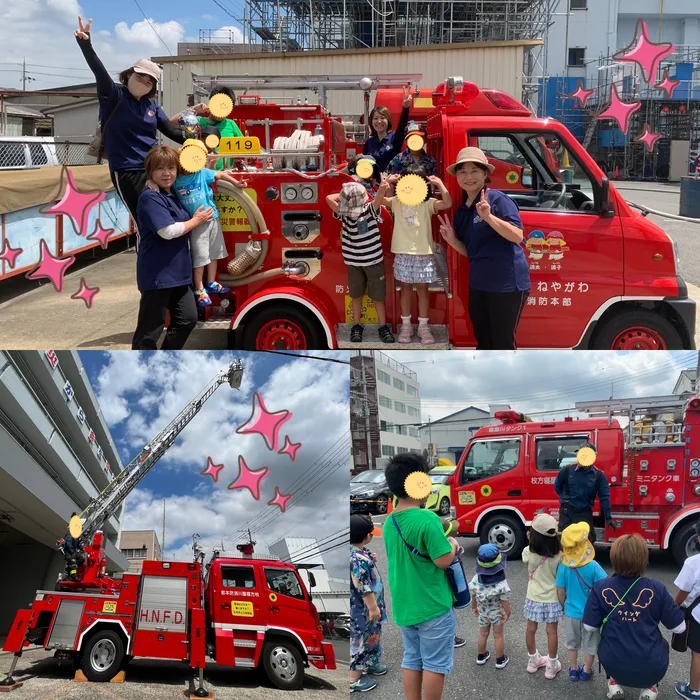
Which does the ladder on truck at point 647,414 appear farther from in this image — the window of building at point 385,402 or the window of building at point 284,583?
the window of building at point 284,583

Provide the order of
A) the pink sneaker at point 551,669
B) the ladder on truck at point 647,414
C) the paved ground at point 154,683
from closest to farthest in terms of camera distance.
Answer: the pink sneaker at point 551,669
the paved ground at point 154,683
the ladder on truck at point 647,414

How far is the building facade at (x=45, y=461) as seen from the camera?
4.32m

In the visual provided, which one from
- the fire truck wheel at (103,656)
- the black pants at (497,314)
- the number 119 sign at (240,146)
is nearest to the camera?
the fire truck wheel at (103,656)

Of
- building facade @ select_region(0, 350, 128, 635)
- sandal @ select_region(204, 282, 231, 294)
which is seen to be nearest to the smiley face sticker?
building facade @ select_region(0, 350, 128, 635)

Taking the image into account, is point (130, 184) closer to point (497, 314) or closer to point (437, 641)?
point (497, 314)

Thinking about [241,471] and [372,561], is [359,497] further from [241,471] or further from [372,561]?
[241,471]

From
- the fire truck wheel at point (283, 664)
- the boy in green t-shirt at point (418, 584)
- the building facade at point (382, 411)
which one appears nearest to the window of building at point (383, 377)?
the building facade at point (382, 411)

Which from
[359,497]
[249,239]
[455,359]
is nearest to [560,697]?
[359,497]

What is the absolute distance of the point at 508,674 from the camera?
397 centimetres

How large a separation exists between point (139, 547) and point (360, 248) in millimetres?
2435

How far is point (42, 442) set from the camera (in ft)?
17.0

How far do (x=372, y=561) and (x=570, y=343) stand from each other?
2.34m

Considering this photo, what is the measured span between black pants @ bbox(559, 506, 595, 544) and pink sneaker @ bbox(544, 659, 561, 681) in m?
0.72

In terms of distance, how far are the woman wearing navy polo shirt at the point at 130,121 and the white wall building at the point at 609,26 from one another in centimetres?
1214
